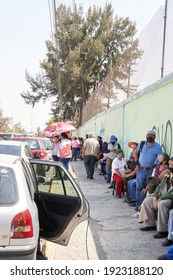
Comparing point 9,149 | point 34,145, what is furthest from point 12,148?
point 34,145

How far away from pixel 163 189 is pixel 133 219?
1.39 meters

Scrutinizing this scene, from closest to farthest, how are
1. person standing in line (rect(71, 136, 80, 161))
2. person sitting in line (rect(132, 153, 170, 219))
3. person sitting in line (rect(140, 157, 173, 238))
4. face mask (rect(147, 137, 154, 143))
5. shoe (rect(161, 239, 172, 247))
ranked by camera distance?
shoe (rect(161, 239, 172, 247))
person sitting in line (rect(140, 157, 173, 238))
person sitting in line (rect(132, 153, 170, 219))
face mask (rect(147, 137, 154, 143))
person standing in line (rect(71, 136, 80, 161))

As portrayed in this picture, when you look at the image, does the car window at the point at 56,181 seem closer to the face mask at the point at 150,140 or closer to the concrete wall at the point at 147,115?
the face mask at the point at 150,140

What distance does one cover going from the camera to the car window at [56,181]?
5.67 metres

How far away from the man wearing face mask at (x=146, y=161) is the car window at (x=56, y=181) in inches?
90.1

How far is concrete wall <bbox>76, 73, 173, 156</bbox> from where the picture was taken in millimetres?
8117

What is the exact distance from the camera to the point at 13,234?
4035mm

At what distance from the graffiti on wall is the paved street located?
1.50 m

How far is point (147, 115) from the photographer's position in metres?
9.99

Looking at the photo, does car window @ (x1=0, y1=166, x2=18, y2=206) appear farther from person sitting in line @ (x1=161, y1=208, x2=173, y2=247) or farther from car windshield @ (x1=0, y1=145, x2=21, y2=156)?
car windshield @ (x1=0, y1=145, x2=21, y2=156)

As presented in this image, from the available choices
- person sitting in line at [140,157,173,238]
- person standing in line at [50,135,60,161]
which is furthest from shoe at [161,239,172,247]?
person standing in line at [50,135,60,161]

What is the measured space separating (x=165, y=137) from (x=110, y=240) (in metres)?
2.60

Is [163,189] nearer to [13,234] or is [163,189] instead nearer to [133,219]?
[133,219]
